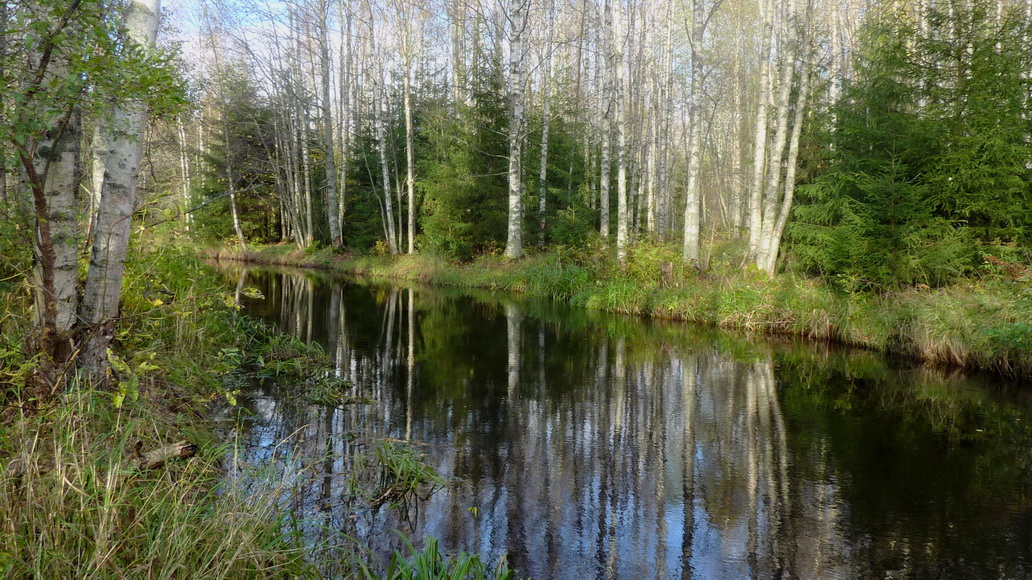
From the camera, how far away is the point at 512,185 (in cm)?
2006

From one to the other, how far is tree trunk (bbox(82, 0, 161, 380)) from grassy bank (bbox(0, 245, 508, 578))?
33 centimetres

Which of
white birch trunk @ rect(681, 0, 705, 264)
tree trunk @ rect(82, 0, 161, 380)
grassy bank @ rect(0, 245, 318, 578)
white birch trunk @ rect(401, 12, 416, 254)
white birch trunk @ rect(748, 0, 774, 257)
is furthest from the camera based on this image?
white birch trunk @ rect(401, 12, 416, 254)

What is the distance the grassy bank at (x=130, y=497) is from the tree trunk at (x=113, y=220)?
13.0 inches

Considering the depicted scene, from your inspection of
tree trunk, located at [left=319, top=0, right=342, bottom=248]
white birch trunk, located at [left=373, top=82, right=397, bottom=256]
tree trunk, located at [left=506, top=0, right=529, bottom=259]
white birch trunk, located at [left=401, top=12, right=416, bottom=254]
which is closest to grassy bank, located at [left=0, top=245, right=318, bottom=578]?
tree trunk, located at [left=506, top=0, right=529, bottom=259]

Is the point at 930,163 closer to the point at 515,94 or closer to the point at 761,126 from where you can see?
the point at 761,126

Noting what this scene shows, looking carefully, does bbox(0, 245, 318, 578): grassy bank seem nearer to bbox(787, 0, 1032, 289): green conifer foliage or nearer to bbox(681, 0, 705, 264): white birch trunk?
bbox(787, 0, 1032, 289): green conifer foliage

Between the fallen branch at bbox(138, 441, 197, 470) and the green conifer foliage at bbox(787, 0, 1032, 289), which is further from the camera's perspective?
the green conifer foliage at bbox(787, 0, 1032, 289)

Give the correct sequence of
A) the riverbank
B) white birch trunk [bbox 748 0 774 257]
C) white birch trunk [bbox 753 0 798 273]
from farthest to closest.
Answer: white birch trunk [bbox 748 0 774 257] < white birch trunk [bbox 753 0 798 273] < the riverbank

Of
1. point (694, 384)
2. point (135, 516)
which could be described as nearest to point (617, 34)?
point (694, 384)

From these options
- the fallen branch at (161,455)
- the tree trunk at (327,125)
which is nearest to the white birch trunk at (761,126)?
the fallen branch at (161,455)

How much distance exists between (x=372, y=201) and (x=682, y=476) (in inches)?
1013

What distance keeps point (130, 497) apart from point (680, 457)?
4.25 metres

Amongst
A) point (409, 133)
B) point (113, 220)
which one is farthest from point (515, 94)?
point (113, 220)

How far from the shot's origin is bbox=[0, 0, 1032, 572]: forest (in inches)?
170
